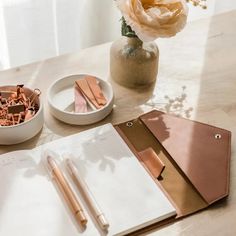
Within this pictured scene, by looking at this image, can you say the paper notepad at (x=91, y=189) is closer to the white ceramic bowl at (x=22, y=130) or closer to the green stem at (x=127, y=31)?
the white ceramic bowl at (x=22, y=130)

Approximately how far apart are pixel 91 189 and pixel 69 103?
0.81 ft

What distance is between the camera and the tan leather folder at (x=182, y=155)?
0.79 metres

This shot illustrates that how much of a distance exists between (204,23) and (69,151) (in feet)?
2.02

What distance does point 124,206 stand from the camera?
2.47 feet

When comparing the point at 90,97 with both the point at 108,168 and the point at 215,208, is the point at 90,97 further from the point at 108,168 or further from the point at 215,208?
the point at 215,208

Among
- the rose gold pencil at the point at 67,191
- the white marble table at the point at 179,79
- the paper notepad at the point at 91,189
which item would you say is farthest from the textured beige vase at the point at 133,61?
the rose gold pencil at the point at 67,191

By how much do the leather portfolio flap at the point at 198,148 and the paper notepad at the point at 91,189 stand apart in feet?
0.24

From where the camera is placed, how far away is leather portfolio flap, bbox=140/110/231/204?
0.80 metres

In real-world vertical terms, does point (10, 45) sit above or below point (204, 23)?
below

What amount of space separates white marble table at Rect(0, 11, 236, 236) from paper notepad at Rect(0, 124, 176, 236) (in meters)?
0.06

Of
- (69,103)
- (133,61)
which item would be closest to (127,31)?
(133,61)

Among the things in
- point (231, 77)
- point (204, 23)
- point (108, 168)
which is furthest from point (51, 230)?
point (204, 23)

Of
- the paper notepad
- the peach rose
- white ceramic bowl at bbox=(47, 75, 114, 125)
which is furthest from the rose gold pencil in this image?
the peach rose

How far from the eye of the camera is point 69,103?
97 cm
